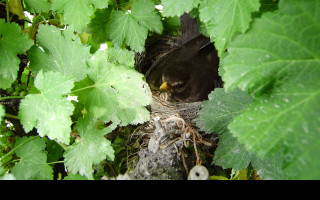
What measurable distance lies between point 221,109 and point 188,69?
684 mm

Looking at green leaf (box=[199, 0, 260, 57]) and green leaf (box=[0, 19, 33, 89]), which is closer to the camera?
green leaf (box=[199, 0, 260, 57])

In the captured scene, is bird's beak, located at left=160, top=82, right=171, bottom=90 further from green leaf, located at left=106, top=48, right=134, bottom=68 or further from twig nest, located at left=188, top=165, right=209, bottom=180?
twig nest, located at left=188, top=165, right=209, bottom=180

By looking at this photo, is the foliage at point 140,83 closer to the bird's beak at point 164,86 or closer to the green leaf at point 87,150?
the green leaf at point 87,150

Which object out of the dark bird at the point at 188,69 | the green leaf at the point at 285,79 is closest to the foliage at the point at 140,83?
the green leaf at the point at 285,79

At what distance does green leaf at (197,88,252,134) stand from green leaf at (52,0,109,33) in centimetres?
80

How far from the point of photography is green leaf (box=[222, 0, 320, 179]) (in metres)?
0.68

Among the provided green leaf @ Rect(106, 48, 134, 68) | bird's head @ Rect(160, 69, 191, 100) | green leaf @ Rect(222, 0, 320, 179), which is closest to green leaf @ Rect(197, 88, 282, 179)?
green leaf @ Rect(222, 0, 320, 179)

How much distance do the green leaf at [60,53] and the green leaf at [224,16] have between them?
654 millimetres

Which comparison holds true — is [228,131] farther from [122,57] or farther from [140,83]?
[122,57]

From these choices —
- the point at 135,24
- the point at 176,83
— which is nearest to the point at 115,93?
the point at 135,24

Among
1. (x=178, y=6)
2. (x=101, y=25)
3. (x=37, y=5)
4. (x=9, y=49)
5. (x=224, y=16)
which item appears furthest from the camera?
(x=101, y=25)

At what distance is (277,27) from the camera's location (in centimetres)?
72

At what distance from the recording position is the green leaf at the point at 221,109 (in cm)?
120

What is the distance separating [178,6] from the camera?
3.38 feet
